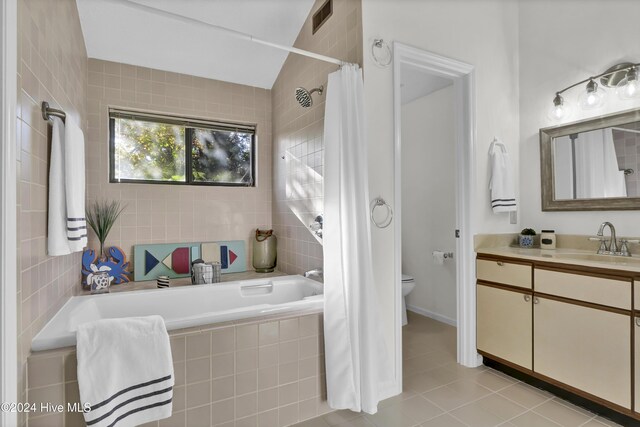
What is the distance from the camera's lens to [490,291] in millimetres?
2451

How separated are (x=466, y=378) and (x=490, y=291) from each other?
616 mm

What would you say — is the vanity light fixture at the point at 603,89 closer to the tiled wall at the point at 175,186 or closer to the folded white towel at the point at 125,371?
the tiled wall at the point at 175,186

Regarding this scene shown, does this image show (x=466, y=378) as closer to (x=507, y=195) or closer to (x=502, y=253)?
(x=502, y=253)

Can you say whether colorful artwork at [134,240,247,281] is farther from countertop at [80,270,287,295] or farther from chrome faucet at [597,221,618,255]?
chrome faucet at [597,221,618,255]

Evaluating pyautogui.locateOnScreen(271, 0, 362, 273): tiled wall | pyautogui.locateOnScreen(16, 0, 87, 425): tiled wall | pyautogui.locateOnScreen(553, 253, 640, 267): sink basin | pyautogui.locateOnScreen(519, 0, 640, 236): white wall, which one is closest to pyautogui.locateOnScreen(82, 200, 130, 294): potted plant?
pyautogui.locateOnScreen(16, 0, 87, 425): tiled wall

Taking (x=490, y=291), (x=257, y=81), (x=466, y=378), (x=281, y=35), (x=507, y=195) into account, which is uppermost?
(x=281, y=35)

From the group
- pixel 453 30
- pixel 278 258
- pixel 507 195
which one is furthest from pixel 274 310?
pixel 453 30

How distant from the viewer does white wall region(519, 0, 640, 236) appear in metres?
2.22

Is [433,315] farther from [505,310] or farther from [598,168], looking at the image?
[598,168]

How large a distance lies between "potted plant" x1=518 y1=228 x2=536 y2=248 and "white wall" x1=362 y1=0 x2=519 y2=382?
11 cm

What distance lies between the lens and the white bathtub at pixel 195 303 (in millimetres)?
1698

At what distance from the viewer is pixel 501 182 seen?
2570 mm

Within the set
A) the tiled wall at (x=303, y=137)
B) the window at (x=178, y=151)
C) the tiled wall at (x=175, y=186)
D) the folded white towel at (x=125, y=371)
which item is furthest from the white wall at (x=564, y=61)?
the folded white towel at (x=125, y=371)

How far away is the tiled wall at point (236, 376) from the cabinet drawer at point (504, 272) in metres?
1.32
